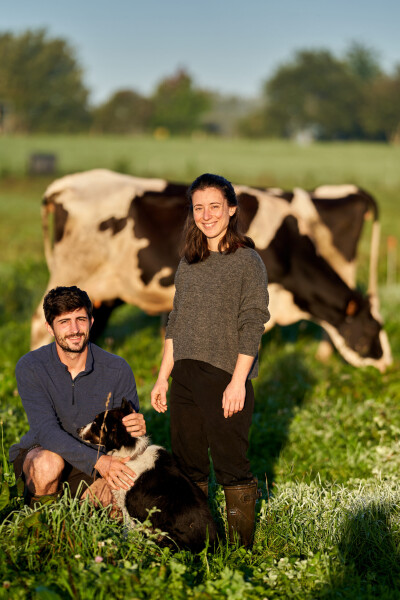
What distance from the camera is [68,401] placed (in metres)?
3.87

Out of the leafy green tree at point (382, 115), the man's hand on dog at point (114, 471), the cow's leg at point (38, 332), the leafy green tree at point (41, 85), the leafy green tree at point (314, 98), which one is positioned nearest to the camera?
the man's hand on dog at point (114, 471)

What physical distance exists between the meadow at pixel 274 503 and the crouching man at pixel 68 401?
19cm

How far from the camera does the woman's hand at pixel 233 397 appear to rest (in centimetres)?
355

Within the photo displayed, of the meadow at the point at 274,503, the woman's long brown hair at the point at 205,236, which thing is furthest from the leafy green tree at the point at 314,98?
the woman's long brown hair at the point at 205,236

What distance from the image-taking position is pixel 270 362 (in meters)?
8.13

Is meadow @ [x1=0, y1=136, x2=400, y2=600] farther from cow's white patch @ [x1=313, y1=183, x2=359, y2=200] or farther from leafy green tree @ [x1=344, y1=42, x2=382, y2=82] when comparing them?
leafy green tree @ [x1=344, y1=42, x2=382, y2=82]

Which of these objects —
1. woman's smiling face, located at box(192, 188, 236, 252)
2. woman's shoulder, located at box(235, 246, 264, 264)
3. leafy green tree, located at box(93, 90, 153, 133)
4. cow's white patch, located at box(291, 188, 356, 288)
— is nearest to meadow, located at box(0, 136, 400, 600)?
cow's white patch, located at box(291, 188, 356, 288)

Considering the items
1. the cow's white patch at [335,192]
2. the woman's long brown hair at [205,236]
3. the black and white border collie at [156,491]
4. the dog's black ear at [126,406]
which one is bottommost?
the black and white border collie at [156,491]

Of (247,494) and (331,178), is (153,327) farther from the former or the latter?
(331,178)

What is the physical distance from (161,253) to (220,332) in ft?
12.7

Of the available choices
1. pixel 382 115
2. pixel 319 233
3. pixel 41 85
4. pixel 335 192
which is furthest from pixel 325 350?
pixel 382 115

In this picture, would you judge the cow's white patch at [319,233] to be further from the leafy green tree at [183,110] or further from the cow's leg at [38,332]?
the leafy green tree at [183,110]

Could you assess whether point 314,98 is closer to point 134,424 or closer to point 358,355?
point 358,355

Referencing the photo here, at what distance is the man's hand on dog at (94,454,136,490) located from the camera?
140 inches
